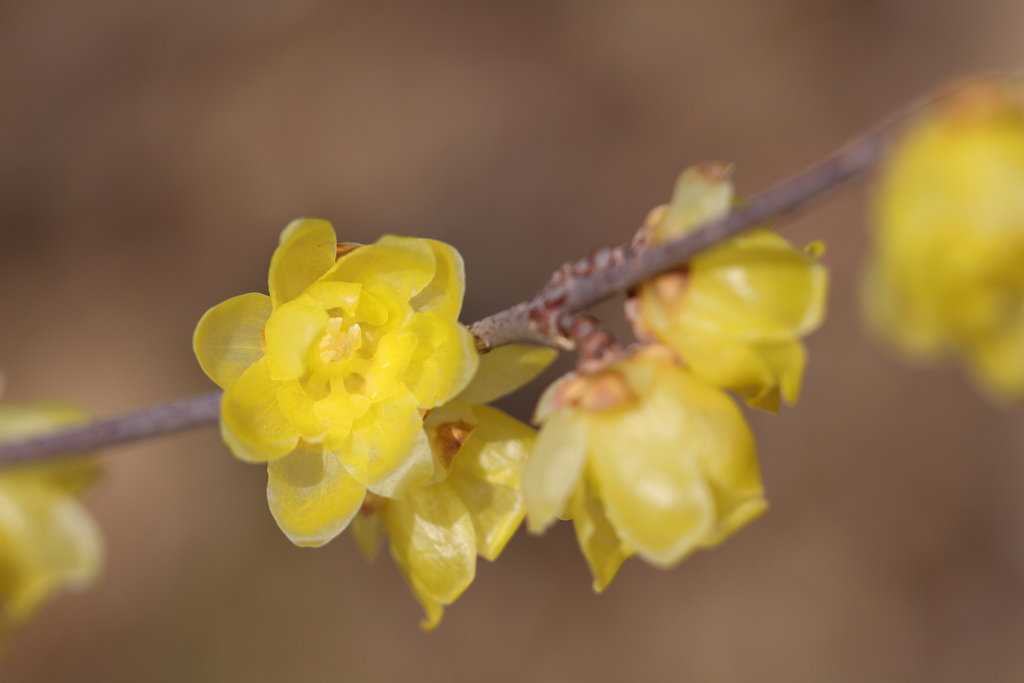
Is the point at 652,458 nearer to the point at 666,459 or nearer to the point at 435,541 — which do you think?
the point at 666,459

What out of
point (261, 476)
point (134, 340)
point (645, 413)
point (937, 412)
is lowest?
point (937, 412)

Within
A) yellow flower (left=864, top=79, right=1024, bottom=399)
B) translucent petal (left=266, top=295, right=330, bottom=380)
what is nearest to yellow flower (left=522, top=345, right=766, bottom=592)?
yellow flower (left=864, top=79, right=1024, bottom=399)

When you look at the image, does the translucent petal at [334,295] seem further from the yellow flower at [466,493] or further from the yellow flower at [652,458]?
the yellow flower at [652,458]

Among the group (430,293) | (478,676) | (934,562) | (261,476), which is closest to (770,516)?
(934,562)

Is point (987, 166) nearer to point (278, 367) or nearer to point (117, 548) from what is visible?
point (278, 367)

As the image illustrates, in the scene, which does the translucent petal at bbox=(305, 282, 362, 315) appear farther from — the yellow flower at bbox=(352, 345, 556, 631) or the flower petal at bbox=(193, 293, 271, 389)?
the yellow flower at bbox=(352, 345, 556, 631)

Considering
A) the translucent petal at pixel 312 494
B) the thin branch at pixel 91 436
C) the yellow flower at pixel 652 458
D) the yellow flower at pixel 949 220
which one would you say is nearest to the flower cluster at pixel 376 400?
the translucent petal at pixel 312 494

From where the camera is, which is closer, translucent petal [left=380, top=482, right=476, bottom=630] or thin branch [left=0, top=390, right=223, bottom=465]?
thin branch [left=0, top=390, right=223, bottom=465]
